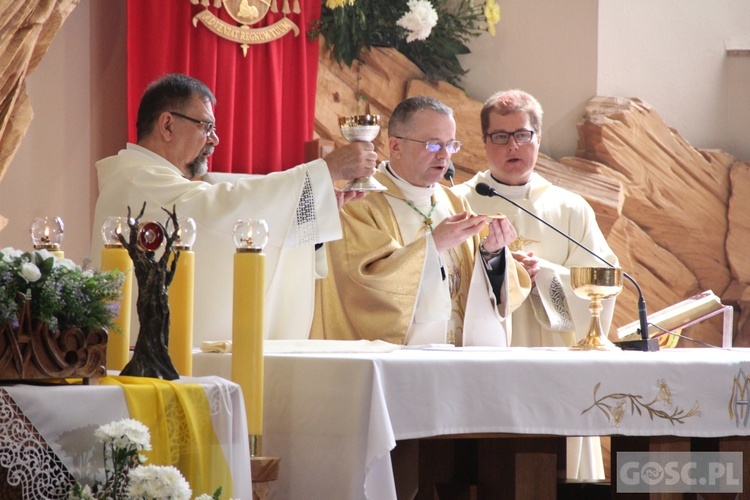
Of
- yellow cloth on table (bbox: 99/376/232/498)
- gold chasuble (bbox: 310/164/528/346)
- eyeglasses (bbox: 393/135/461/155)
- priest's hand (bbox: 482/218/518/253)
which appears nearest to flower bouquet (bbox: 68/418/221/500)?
yellow cloth on table (bbox: 99/376/232/498)

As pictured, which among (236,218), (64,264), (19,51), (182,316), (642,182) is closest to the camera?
(64,264)

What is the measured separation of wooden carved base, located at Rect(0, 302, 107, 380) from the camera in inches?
78.7

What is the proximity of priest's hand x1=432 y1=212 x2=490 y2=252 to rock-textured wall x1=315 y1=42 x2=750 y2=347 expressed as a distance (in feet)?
8.16

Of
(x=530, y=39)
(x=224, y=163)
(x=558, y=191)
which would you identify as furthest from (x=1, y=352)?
(x=530, y=39)

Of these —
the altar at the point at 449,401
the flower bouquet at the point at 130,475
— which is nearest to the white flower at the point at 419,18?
the altar at the point at 449,401

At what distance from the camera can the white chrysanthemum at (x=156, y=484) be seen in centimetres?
188

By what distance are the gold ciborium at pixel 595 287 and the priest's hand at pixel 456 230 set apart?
0.47 meters

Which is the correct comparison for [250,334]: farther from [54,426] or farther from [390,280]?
[390,280]

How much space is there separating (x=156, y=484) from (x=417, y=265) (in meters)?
2.19

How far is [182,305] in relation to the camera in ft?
8.79

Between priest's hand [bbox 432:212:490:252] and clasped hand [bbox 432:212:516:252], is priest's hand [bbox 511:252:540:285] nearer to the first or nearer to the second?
clasped hand [bbox 432:212:516:252]

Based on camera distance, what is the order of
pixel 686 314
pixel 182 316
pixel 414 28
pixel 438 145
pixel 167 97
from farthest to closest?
pixel 414 28 → pixel 438 145 → pixel 686 314 → pixel 167 97 → pixel 182 316

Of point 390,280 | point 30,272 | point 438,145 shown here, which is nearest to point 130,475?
point 30,272

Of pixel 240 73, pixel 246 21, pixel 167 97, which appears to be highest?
pixel 246 21
